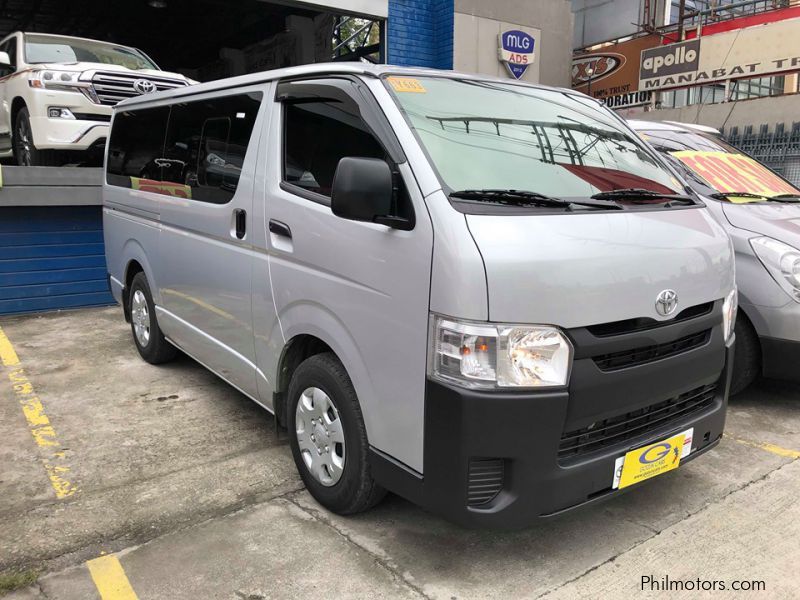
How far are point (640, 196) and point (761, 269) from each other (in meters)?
1.72

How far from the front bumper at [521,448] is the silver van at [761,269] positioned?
Answer: 2025 millimetres

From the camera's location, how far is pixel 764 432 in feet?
13.5

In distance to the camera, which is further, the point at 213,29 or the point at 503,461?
the point at 213,29

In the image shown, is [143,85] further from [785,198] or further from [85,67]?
[785,198]

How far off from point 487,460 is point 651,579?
0.92m

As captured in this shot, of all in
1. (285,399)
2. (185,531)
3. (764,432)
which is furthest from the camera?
(764,432)

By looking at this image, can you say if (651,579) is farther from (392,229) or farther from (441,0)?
(441,0)

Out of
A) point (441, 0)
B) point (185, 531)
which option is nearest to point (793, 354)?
point (185, 531)

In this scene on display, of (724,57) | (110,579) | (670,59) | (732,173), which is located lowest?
(110,579)

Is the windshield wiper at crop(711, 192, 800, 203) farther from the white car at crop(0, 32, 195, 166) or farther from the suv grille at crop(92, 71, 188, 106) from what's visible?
the white car at crop(0, 32, 195, 166)

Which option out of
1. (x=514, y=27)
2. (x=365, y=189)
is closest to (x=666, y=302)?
(x=365, y=189)

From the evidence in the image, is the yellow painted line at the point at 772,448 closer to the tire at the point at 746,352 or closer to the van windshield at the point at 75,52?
the tire at the point at 746,352

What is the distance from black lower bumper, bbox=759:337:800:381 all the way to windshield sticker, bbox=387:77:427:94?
2.87 meters

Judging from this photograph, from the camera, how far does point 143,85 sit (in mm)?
7562
